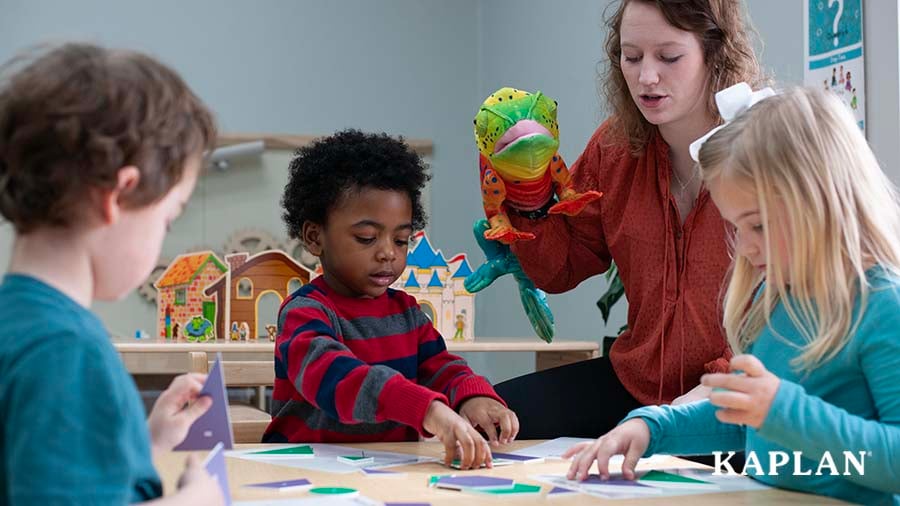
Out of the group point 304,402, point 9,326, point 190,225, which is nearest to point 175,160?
point 9,326

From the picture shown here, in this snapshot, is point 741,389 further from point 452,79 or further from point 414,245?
point 452,79

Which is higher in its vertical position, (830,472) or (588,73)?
(588,73)

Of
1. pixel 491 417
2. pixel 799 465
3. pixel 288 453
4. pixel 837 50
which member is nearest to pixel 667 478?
pixel 799 465

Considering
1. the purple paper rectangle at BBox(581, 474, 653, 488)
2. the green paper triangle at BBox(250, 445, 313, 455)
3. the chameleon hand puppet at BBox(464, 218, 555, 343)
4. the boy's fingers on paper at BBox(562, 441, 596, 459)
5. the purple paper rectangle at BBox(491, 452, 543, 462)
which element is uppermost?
the chameleon hand puppet at BBox(464, 218, 555, 343)

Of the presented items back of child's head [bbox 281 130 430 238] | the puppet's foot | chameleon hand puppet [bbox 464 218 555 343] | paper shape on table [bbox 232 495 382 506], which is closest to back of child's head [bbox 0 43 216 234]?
paper shape on table [bbox 232 495 382 506]

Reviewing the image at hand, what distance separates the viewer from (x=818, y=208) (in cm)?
98

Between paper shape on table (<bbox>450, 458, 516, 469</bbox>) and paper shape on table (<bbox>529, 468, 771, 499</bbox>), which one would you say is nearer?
paper shape on table (<bbox>529, 468, 771, 499</bbox>)

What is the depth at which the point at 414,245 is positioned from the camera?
3000mm

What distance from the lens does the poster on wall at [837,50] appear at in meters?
2.03

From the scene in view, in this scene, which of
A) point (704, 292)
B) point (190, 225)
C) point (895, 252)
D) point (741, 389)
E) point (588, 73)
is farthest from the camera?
point (190, 225)

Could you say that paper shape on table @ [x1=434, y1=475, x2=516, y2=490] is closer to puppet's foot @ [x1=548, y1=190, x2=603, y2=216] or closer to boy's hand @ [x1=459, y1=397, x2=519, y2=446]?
boy's hand @ [x1=459, y1=397, x2=519, y2=446]

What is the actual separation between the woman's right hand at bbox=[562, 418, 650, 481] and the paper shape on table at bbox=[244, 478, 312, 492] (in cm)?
28

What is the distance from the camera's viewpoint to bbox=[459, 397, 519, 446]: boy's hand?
4.39 feet

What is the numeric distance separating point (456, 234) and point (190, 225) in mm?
1169
